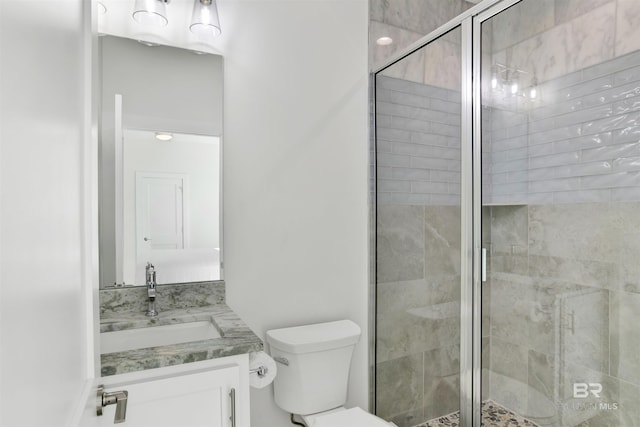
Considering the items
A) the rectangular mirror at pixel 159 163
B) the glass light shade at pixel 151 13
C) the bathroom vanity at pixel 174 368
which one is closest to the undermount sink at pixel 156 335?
the bathroom vanity at pixel 174 368

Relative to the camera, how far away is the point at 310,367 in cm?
166

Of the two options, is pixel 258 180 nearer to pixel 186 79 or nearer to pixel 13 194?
pixel 186 79

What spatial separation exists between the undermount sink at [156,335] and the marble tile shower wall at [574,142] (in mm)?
1184

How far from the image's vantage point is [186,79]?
1.63 m

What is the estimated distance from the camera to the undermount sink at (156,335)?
1.37 metres

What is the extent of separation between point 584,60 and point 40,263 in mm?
1587

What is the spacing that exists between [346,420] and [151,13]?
1781 mm

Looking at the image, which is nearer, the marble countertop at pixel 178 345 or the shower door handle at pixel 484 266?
the marble countertop at pixel 178 345

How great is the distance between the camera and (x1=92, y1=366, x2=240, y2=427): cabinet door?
110 cm

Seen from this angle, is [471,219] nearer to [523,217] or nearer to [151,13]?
[523,217]

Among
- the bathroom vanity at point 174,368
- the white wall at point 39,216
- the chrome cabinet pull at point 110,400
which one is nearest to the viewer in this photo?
the white wall at point 39,216

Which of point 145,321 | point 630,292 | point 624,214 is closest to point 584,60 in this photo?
point 624,214

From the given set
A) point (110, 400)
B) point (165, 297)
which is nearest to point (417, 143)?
point (165, 297)

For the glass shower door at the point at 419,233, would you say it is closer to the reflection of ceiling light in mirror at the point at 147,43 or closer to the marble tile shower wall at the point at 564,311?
the marble tile shower wall at the point at 564,311
